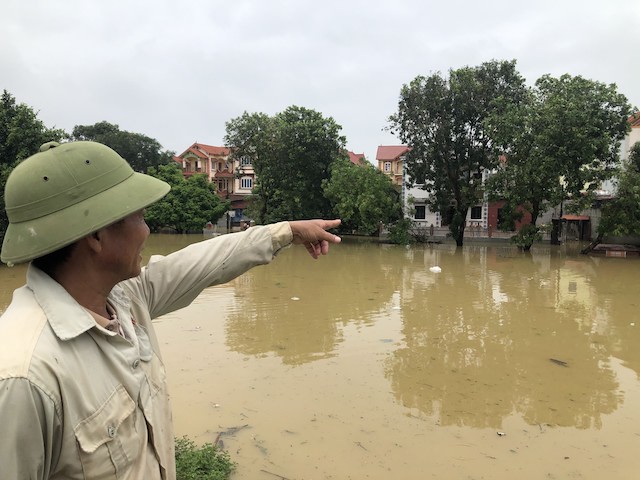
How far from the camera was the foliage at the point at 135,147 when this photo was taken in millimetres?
43375

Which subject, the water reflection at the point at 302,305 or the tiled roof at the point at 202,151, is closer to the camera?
the water reflection at the point at 302,305

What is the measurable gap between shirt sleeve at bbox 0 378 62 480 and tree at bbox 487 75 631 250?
21.5 meters

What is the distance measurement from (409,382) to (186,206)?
2917cm

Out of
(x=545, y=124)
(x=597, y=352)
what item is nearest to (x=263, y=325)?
(x=597, y=352)

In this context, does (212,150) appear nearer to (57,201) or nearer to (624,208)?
(624,208)

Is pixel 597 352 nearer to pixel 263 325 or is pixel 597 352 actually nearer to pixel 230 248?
pixel 263 325

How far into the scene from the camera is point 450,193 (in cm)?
2553

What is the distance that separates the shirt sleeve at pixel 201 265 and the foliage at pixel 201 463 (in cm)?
163

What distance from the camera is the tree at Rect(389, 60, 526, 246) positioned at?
73.9 feet

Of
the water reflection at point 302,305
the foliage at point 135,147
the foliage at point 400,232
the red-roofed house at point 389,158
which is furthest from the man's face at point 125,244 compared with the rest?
the foliage at point 135,147

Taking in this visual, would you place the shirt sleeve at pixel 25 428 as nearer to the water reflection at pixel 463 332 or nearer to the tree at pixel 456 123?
the water reflection at pixel 463 332

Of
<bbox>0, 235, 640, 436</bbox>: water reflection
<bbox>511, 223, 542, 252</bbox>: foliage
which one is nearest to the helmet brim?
<bbox>0, 235, 640, 436</bbox>: water reflection

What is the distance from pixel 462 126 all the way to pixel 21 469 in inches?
972

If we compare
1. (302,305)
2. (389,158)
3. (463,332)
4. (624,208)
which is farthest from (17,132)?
(389,158)
